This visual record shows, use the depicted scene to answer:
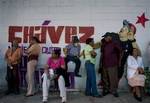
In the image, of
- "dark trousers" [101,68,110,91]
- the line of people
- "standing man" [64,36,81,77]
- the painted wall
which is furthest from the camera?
the painted wall

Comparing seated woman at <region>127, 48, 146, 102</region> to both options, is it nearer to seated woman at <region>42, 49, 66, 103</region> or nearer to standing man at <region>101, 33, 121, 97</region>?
standing man at <region>101, 33, 121, 97</region>

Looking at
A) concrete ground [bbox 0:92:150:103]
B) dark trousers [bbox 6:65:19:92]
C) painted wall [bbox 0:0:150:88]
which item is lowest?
concrete ground [bbox 0:92:150:103]

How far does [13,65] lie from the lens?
1634cm

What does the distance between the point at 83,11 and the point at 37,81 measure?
2925 millimetres

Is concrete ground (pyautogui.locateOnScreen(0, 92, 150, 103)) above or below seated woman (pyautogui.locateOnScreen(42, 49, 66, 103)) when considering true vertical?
below

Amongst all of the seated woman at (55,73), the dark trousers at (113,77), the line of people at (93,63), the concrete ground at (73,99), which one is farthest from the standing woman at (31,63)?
the dark trousers at (113,77)

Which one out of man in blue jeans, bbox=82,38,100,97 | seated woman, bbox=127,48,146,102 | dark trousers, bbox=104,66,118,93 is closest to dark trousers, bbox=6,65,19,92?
man in blue jeans, bbox=82,38,100,97

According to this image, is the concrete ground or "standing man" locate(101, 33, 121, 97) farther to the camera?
"standing man" locate(101, 33, 121, 97)

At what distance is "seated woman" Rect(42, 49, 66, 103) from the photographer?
15234 millimetres

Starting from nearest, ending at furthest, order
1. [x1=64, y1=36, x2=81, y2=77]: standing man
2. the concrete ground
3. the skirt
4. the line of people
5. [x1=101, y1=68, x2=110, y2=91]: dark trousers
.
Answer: the concrete ground → the skirt → the line of people → [x1=101, y1=68, x2=110, y2=91]: dark trousers → [x1=64, y1=36, x2=81, y2=77]: standing man

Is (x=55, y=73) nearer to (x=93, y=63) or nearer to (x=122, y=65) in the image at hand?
(x=93, y=63)

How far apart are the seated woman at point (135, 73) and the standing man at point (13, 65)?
372 centimetres

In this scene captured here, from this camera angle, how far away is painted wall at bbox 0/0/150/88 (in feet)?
55.8

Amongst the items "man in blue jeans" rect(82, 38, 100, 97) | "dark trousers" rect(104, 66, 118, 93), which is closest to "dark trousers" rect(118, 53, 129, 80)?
"dark trousers" rect(104, 66, 118, 93)
